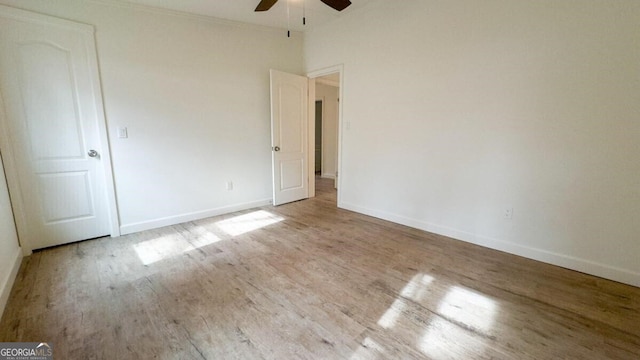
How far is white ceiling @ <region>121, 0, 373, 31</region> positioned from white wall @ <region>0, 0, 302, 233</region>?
120mm

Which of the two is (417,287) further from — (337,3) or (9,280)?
(9,280)

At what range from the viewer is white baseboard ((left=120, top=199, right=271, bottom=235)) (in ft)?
10.3

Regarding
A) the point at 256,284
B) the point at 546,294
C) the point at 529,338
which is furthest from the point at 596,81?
the point at 256,284

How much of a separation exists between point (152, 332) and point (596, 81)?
138 inches

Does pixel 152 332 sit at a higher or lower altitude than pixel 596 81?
lower

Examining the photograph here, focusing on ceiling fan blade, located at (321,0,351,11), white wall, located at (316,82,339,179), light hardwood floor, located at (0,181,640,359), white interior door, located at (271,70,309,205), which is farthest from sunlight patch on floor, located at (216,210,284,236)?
white wall, located at (316,82,339,179)

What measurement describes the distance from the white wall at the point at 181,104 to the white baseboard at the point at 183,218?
0.04ft

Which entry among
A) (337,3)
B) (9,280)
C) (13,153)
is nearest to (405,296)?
(337,3)

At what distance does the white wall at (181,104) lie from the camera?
2.86 m

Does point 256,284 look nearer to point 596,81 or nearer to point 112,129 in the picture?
point 112,129

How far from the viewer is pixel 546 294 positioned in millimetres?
1949

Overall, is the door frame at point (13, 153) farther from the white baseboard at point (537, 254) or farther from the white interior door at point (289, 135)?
the white baseboard at point (537, 254)

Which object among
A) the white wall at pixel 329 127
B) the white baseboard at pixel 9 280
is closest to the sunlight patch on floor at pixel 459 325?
the white baseboard at pixel 9 280

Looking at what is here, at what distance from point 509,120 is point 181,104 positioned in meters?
3.50
